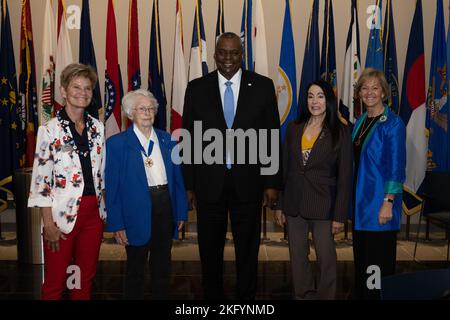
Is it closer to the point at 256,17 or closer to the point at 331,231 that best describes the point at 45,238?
the point at 331,231

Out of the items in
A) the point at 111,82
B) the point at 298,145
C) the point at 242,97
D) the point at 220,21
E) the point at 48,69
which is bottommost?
the point at 298,145

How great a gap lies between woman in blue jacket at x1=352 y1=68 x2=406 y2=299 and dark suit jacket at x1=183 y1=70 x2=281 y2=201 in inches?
19.8

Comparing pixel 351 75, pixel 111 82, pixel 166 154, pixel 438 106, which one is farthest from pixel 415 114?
pixel 166 154

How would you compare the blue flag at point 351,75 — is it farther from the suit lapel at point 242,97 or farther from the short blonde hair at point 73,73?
the short blonde hair at point 73,73

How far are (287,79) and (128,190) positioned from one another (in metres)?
2.94

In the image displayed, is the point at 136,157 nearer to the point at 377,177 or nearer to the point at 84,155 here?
the point at 84,155

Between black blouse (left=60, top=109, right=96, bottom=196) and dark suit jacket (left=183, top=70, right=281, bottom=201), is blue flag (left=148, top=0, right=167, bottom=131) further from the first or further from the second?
black blouse (left=60, top=109, right=96, bottom=196)

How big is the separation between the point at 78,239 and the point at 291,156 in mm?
1274

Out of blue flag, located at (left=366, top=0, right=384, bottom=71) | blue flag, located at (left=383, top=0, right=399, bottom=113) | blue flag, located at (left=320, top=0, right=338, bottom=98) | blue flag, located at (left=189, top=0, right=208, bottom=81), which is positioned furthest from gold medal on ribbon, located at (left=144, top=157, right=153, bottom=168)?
blue flag, located at (left=383, top=0, right=399, bottom=113)

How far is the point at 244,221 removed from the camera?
2959 mm

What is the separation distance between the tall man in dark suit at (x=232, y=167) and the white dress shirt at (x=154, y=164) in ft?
0.67

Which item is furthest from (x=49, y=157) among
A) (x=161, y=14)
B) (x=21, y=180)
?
(x=161, y=14)

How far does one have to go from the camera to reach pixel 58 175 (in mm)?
2508
